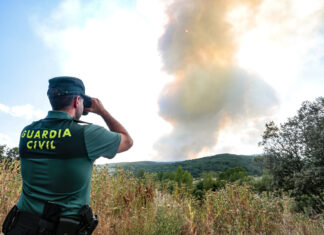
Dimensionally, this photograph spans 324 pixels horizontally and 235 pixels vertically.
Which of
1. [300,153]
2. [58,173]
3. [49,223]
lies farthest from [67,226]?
[300,153]

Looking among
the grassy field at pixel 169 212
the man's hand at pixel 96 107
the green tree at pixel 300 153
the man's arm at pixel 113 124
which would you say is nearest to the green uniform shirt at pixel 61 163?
the man's arm at pixel 113 124

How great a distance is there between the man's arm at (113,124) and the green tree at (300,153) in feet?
67.1

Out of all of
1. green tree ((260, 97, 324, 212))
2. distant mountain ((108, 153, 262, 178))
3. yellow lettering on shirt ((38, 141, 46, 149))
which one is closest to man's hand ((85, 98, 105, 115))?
yellow lettering on shirt ((38, 141, 46, 149))

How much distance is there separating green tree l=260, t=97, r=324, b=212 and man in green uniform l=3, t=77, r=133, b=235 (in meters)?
20.8

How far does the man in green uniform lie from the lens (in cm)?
197

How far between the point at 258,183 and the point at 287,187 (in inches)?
→ 163

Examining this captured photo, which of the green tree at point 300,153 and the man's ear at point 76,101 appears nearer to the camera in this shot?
the man's ear at point 76,101

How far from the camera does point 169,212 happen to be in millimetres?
4672

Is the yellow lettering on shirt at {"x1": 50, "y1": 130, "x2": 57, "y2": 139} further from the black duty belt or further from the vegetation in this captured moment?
the vegetation

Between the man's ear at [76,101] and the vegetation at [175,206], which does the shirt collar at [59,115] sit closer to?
the man's ear at [76,101]

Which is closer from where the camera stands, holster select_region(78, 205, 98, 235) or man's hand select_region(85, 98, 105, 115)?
holster select_region(78, 205, 98, 235)

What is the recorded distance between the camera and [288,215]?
5340 millimetres

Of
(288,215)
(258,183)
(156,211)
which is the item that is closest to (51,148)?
(156,211)

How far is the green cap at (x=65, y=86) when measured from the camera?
2340 millimetres
